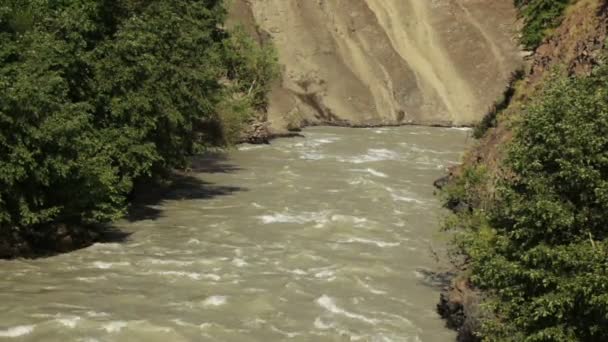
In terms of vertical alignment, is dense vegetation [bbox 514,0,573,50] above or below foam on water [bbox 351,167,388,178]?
above

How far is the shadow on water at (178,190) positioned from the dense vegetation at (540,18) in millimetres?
11022

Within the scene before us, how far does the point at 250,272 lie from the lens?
664 inches

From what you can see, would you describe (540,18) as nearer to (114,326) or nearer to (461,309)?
(461,309)

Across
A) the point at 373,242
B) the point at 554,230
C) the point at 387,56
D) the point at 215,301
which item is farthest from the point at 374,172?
the point at 387,56

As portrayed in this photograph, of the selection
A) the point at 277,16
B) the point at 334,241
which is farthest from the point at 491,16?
the point at 334,241

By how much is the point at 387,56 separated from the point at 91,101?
4651 cm

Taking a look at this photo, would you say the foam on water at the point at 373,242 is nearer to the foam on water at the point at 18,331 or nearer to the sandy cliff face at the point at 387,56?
the foam on water at the point at 18,331

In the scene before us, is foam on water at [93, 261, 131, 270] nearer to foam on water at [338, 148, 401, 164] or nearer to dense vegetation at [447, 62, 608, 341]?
dense vegetation at [447, 62, 608, 341]

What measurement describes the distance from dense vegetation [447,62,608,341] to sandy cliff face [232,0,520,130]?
37999 millimetres

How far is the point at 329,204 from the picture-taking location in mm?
24688

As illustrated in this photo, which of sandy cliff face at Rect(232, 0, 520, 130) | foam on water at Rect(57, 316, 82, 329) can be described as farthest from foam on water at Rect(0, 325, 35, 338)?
sandy cliff face at Rect(232, 0, 520, 130)

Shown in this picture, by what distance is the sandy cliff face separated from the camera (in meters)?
55.5

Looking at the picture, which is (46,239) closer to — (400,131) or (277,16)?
(400,131)

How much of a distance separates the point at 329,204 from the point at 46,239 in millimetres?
9944
